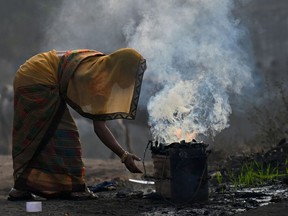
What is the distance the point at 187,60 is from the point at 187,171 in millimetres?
2663

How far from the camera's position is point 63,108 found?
695 centimetres

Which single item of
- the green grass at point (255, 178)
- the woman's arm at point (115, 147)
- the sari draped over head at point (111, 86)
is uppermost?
the sari draped over head at point (111, 86)

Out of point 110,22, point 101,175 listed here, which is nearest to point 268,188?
point 101,175

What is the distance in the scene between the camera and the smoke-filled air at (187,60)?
748cm

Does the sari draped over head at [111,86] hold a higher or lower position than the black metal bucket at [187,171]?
higher

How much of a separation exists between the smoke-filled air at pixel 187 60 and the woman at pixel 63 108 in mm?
983

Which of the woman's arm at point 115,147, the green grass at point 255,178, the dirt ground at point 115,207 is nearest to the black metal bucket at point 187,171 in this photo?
the dirt ground at point 115,207

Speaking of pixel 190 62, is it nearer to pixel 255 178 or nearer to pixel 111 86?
pixel 255 178

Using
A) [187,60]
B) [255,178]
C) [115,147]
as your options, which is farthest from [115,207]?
[187,60]

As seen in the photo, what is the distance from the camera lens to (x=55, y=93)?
268 inches

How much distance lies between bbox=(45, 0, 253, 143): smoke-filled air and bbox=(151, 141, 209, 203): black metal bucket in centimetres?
86

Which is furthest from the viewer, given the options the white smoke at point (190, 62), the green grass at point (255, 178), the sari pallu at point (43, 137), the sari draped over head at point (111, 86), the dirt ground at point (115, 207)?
the green grass at point (255, 178)

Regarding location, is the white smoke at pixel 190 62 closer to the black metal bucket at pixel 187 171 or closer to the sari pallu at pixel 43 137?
the black metal bucket at pixel 187 171

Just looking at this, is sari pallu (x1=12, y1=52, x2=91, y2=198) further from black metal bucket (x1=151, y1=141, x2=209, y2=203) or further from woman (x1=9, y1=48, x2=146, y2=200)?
black metal bucket (x1=151, y1=141, x2=209, y2=203)
